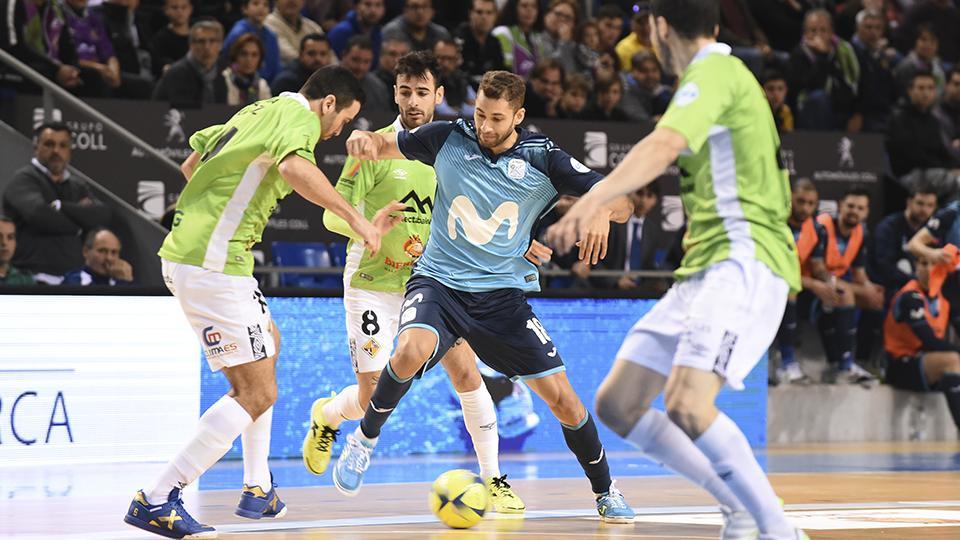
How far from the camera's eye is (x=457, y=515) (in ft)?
22.7

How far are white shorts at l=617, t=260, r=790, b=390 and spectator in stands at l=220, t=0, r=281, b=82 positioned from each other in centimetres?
847

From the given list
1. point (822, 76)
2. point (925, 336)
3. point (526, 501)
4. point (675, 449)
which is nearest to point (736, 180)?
point (675, 449)

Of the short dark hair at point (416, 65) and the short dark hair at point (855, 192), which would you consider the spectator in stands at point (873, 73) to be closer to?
the short dark hair at point (855, 192)

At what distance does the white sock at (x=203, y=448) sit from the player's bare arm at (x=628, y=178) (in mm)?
2221

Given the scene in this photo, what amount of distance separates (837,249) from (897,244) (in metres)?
0.83

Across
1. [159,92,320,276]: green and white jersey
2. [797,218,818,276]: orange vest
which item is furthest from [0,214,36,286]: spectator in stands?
[797,218,818,276]: orange vest

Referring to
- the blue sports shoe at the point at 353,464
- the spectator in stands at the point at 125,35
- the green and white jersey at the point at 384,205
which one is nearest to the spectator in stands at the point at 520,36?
the spectator in stands at the point at 125,35

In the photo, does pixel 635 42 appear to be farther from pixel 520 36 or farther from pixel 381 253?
pixel 381 253

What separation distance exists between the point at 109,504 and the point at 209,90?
5.18m

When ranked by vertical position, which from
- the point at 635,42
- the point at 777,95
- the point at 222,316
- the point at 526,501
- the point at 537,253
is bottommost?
the point at 526,501

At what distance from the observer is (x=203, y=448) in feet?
21.1

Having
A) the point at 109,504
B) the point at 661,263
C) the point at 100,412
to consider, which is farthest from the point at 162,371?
the point at 661,263

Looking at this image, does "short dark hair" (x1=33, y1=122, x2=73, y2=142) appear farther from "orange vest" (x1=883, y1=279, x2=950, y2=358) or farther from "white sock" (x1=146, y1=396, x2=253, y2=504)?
"orange vest" (x1=883, y1=279, x2=950, y2=358)

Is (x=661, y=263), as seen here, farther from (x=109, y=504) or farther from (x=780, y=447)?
(x=109, y=504)
